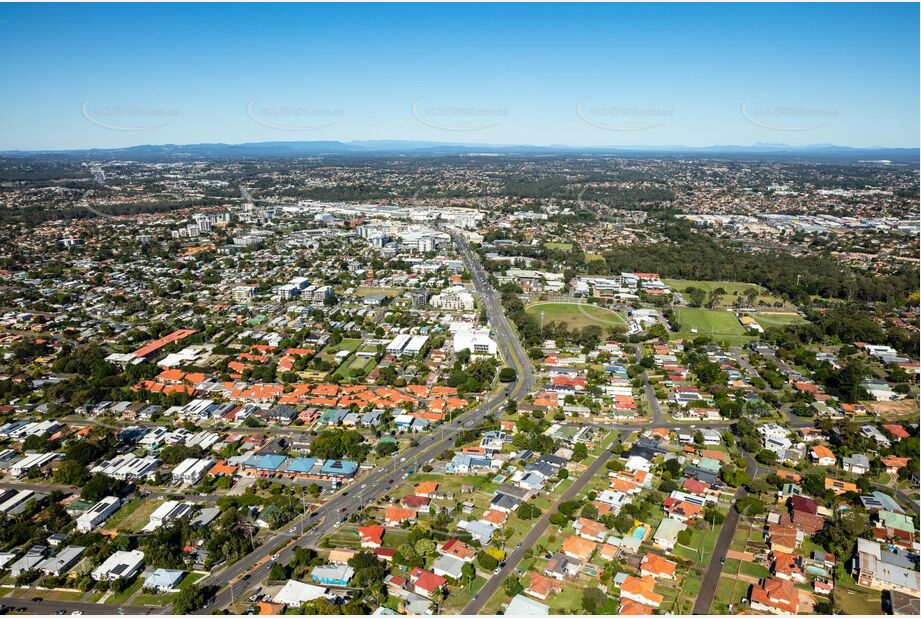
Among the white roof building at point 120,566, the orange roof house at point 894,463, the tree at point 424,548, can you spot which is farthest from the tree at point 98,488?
Answer: the orange roof house at point 894,463

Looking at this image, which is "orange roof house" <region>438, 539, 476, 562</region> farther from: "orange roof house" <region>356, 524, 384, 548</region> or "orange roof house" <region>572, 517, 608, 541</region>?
"orange roof house" <region>572, 517, 608, 541</region>

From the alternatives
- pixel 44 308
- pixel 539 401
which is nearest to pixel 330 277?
pixel 44 308

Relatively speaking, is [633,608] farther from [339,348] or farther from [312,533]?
[339,348]

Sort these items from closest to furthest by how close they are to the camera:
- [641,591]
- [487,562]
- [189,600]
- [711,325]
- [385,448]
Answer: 1. [189,600]
2. [641,591]
3. [487,562]
4. [385,448]
5. [711,325]

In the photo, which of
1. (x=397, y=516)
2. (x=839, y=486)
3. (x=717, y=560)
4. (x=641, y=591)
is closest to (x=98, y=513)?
(x=397, y=516)

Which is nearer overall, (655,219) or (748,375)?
(748,375)

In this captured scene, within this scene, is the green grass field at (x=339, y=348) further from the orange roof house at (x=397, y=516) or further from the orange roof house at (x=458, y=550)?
the orange roof house at (x=458, y=550)

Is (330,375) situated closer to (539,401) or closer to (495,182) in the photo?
(539,401)
